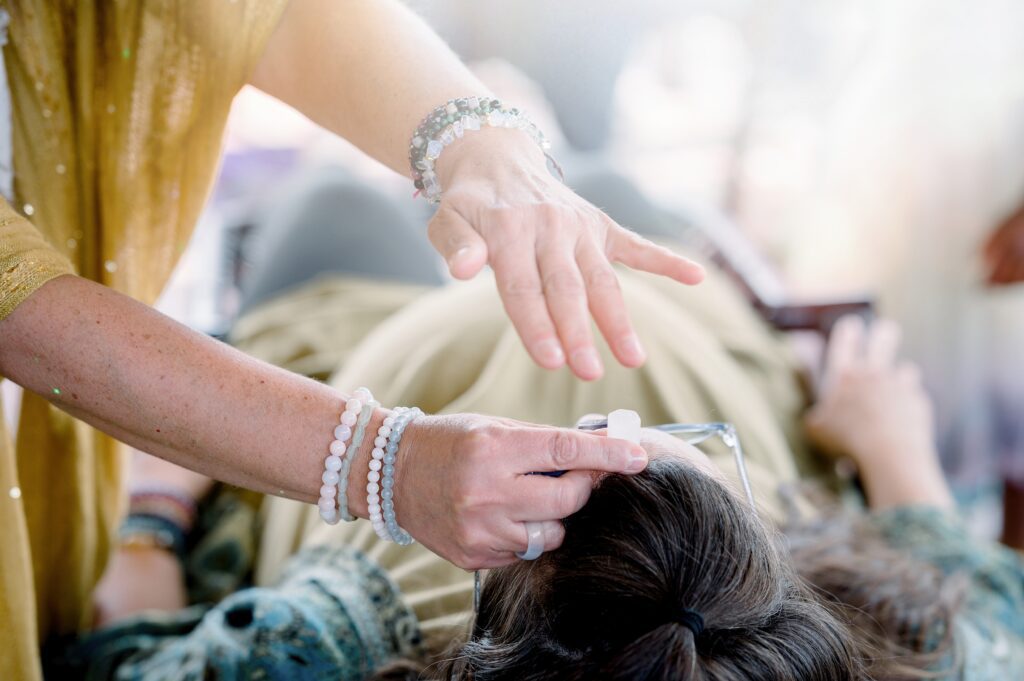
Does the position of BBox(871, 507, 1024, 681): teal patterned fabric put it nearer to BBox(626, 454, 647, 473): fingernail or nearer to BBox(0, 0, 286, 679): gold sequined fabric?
BBox(626, 454, 647, 473): fingernail

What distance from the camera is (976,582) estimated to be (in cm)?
98

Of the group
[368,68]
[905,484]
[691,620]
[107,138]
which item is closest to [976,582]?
[905,484]

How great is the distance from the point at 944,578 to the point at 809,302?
2.06 feet

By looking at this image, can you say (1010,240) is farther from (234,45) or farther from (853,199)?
(234,45)

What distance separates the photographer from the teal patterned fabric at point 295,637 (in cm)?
73

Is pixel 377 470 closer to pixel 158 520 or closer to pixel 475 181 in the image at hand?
pixel 475 181

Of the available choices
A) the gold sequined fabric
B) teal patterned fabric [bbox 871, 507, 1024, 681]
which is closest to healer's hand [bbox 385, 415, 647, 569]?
the gold sequined fabric

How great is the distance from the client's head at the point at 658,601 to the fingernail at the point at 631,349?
0.10 m

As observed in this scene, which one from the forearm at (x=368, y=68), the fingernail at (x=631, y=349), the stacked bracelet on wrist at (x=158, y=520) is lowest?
the stacked bracelet on wrist at (x=158, y=520)

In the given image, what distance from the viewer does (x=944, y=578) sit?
968mm

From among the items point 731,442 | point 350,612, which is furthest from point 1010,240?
point 350,612

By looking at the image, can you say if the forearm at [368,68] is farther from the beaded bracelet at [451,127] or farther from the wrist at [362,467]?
the wrist at [362,467]

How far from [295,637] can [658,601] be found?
34 centimetres

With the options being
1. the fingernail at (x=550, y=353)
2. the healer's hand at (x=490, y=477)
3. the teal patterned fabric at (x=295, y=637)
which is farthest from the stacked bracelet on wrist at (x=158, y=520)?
the fingernail at (x=550, y=353)
